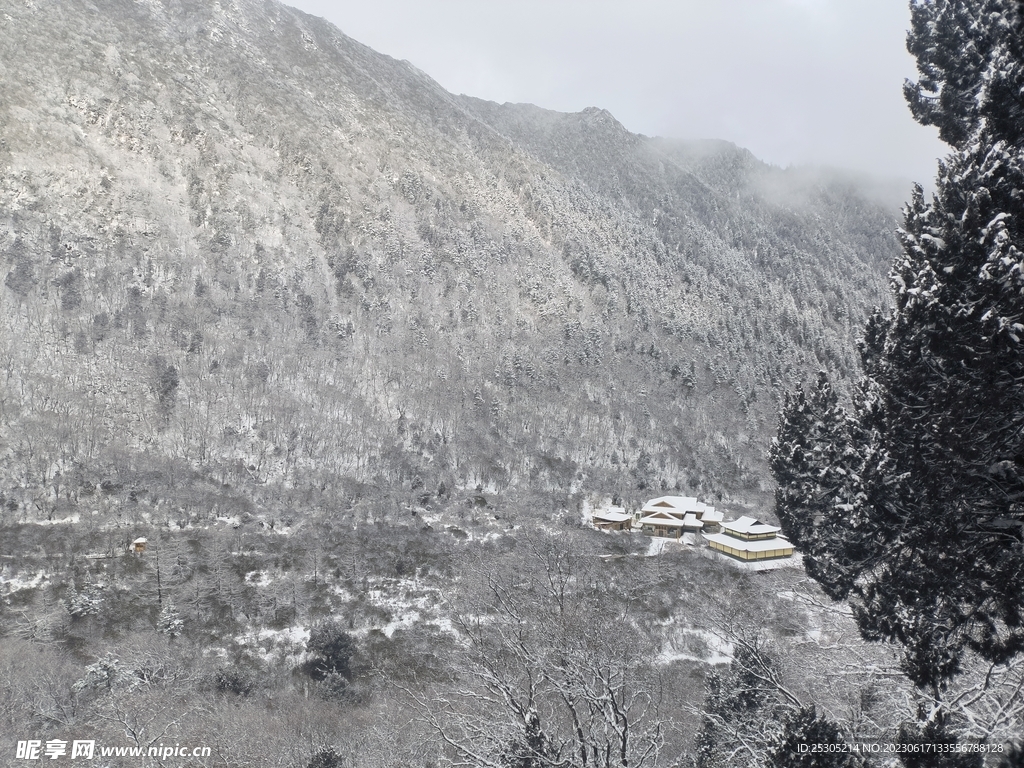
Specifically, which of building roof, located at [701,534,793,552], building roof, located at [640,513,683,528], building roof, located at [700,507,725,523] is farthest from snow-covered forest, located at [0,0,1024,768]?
building roof, located at [700,507,725,523]

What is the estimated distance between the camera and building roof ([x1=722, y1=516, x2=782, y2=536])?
51.4 m

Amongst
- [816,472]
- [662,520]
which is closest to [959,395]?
[816,472]

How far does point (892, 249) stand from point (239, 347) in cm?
16795

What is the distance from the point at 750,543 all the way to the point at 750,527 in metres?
1.88

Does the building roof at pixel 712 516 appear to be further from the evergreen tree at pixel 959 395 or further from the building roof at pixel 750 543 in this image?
the evergreen tree at pixel 959 395

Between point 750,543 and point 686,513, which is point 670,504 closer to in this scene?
point 686,513

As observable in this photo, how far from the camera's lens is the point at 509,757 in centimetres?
952

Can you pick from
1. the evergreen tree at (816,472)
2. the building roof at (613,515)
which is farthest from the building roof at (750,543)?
the evergreen tree at (816,472)

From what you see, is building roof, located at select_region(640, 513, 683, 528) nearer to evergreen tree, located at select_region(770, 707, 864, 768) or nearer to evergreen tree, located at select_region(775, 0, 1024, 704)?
evergreen tree, located at select_region(770, 707, 864, 768)

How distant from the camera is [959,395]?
24.6 feet

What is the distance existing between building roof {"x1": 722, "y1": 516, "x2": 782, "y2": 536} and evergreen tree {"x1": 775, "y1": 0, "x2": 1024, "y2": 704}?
4484 centimetres

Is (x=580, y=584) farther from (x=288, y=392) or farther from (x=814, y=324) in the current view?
(x=814, y=324)

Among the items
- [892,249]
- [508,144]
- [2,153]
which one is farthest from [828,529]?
[892,249]

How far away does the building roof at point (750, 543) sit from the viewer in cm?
5006
